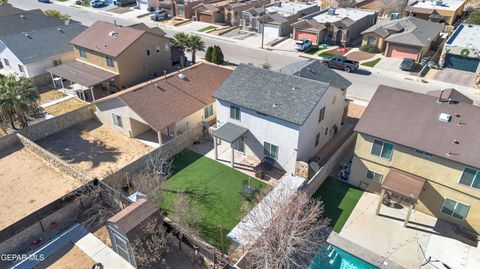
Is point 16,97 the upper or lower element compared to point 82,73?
upper

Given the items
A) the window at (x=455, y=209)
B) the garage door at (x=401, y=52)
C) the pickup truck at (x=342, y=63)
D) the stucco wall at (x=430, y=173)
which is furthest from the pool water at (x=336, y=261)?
the garage door at (x=401, y=52)

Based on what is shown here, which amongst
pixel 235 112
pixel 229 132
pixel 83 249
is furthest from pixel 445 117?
pixel 83 249

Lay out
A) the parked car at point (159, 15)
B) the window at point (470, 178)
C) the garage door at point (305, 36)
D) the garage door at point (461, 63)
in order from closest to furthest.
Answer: the window at point (470, 178), the garage door at point (461, 63), the garage door at point (305, 36), the parked car at point (159, 15)

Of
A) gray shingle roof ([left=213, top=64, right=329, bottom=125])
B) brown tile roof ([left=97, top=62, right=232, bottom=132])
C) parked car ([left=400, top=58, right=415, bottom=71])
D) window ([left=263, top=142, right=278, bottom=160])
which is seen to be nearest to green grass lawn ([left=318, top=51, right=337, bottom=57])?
parked car ([left=400, top=58, right=415, bottom=71])

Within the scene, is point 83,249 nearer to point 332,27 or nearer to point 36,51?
point 36,51

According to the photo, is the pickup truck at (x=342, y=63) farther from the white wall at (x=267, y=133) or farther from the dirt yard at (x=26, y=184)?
the dirt yard at (x=26, y=184)

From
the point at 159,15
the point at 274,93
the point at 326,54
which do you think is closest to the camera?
the point at 274,93

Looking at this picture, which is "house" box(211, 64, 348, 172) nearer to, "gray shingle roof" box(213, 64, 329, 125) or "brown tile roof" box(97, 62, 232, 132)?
"gray shingle roof" box(213, 64, 329, 125)
